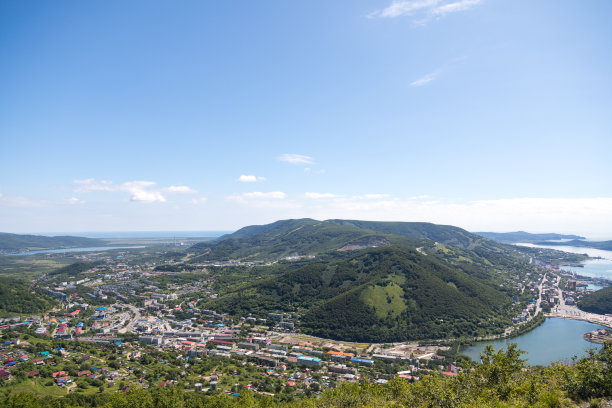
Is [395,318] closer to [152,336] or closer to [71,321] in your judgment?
[152,336]

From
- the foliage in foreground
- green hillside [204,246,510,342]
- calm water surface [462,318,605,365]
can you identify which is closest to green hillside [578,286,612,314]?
calm water surface [462,318,605,365]

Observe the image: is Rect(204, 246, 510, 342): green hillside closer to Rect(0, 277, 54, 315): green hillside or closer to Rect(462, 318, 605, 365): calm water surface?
Rect(462, 318, 605, 365): calm water surface

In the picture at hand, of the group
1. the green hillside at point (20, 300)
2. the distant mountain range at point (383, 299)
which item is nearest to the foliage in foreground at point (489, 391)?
the distant mountain range at point (383, 299)

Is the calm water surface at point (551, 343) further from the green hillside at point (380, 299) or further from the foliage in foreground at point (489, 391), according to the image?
the foliage in foreground at point (489, 391)

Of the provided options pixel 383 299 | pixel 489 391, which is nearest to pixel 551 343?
pixel 383 299

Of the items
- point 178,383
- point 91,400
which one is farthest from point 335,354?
point 91,400
